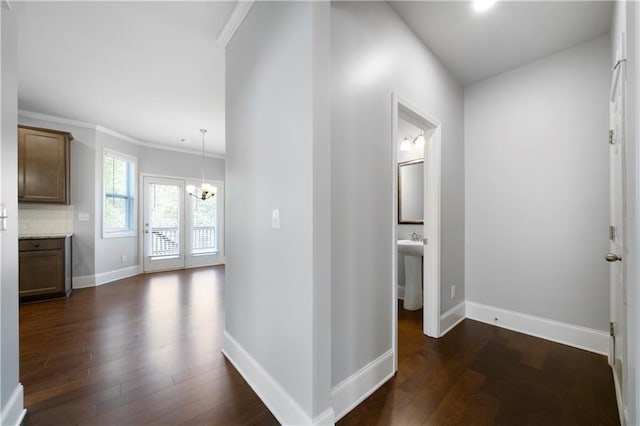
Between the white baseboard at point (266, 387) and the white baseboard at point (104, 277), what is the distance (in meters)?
3.78

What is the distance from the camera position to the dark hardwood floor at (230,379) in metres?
1.52

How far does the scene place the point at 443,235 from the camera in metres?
2.64

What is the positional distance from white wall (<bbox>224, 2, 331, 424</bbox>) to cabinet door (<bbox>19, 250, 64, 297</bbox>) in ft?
11.2

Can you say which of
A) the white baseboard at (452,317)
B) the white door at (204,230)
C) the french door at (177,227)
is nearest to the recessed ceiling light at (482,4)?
the white baseboard at (452,317)

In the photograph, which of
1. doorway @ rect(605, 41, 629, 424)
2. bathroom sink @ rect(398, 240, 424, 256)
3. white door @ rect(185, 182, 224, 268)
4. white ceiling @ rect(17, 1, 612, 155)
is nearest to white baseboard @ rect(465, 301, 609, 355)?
doorway @ rect(605, 41, 629, 424)

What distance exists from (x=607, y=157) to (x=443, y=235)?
1468mm

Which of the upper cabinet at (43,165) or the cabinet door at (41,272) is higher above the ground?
the upper cabinet at (43,165)

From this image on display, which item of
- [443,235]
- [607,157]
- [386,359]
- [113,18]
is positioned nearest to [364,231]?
[386,359]

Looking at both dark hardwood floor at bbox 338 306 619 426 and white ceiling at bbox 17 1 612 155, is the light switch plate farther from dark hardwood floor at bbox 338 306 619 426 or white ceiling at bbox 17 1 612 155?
white ceiling at bbox 17 1 612 155

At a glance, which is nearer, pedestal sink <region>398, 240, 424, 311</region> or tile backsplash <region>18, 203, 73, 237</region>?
pedestal sink <region>398, 240, 424, 311</region>

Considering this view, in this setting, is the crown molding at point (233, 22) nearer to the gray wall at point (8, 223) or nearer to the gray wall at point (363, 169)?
the gray wall at point (363, 169)

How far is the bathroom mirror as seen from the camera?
342 centimetres

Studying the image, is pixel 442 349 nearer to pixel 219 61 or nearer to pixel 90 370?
pixel 90 370

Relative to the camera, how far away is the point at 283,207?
1.51 metres
